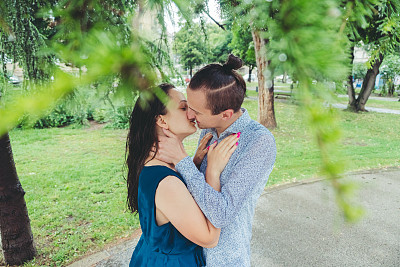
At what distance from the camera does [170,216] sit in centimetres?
128

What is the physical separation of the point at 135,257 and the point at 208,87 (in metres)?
1.21

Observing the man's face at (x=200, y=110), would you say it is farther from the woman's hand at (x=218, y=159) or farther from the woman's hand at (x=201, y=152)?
the woman's hand at (x=201, y=152)

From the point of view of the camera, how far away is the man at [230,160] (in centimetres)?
123

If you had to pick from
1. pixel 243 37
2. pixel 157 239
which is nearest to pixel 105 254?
pixel 157 239

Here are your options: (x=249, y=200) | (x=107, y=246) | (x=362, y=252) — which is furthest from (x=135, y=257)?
(x=362, y=252)

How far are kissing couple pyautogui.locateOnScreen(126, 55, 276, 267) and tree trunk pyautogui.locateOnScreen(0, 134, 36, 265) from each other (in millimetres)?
2042

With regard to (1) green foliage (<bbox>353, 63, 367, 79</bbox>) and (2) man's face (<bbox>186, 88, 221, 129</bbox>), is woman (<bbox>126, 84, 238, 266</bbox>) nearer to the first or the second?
(2) man's face (<bbox>186, 88, 221, 129</bbox>)

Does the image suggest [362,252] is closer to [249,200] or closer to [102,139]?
[249,200]

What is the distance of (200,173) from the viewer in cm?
130


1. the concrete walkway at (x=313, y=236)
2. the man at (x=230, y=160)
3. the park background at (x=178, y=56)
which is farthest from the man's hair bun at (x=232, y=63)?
the concrete walkway at (x=313, y=236)

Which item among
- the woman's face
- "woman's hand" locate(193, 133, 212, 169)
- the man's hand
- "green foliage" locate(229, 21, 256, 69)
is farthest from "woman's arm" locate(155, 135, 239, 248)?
"green foliage" locate(229, 21, 256, 69)

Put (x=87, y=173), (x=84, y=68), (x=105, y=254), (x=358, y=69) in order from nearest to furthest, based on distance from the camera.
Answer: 1. (x=84, y=68)
2. (x=358, y=69)
3. (x=105, y=254)
4. (x=87, y=173)

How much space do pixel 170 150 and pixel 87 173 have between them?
514 cm

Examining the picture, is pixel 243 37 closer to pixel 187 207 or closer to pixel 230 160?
pixel 230 160
